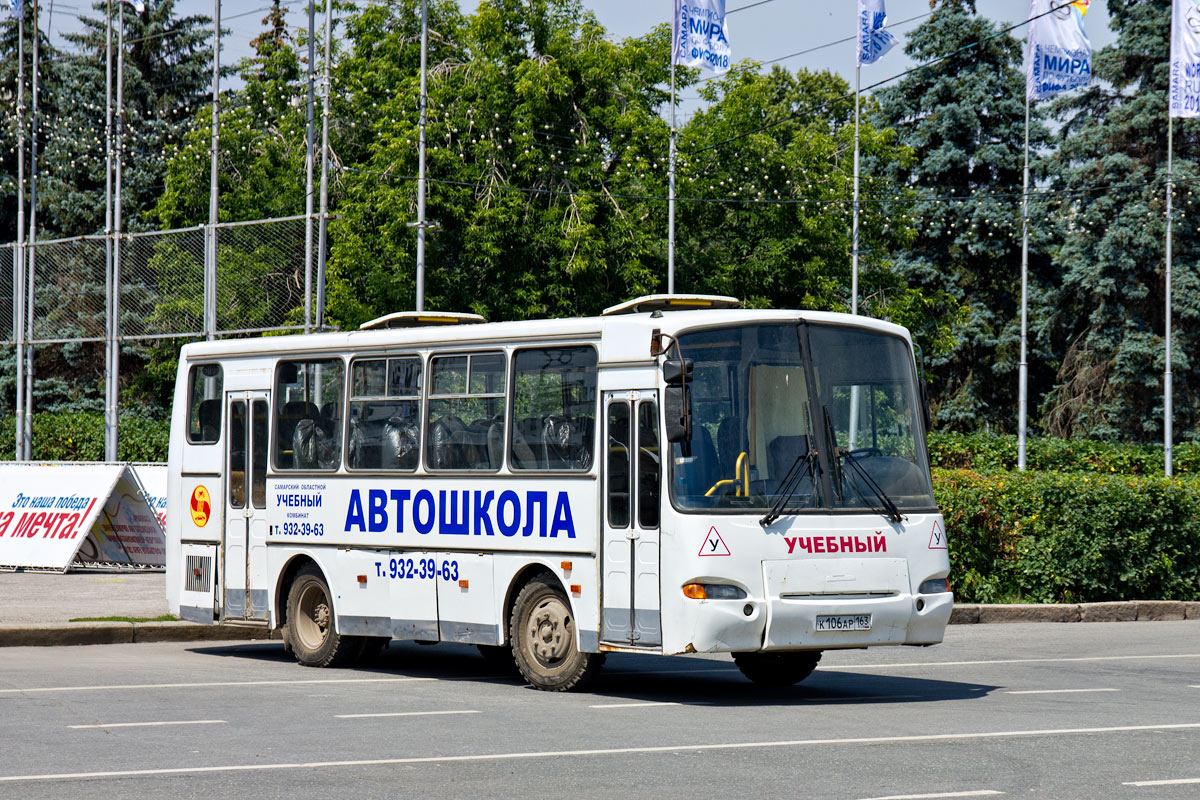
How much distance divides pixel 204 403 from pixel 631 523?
534cm

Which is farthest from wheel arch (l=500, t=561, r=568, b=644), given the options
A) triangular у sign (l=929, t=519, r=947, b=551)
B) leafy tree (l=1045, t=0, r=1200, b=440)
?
leafy tree (l=1045, t=0, r=1200, b=440)

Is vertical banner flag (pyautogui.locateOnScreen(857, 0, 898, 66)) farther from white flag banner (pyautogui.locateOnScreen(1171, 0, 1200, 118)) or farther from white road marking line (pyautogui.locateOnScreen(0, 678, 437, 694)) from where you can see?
white road marking line (pyautogui.locateOnScreen(0, 678, 437, 694))

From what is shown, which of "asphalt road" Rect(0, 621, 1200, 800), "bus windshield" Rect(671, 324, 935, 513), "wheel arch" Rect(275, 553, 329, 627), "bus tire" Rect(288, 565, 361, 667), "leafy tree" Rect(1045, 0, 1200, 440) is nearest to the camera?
"asphalt road" Rect(0, 621, 1200, 800)

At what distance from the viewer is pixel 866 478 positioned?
12.4 metres

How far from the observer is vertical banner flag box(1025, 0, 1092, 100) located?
42438 millimetres

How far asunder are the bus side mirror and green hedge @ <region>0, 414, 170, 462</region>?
29.3 metres

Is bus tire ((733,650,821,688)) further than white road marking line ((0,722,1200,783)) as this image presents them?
Yes

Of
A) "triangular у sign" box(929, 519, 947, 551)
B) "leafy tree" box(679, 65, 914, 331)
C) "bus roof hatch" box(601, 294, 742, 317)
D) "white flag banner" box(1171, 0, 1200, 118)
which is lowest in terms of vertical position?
"triangular у sign" box(929, 519, 947, 551)

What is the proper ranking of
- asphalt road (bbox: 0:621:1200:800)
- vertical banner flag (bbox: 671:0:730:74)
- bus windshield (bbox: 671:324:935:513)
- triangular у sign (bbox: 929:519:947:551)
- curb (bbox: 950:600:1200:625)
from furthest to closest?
vertical banner flag (bbox: 671:0:730:74) < curb (bbox: 950:600:1200:625) < triangular у sign (bbox: 929:519:947:551) < bus windshield (bbox: 671:324:935:513) < asphalt road (bbox: 0:621:1200:800)

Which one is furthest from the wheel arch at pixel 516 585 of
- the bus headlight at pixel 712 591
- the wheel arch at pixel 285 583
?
the wheel arch at pixel 285 583

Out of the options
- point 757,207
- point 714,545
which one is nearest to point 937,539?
point 714,545

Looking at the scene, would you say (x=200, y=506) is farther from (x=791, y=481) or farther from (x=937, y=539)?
(x=937, y=539)

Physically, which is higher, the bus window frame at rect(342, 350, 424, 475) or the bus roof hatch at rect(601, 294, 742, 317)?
the bus roof hatch at rect(601, 294, 742, 317)

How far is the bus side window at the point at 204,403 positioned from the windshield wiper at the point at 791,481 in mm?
5947
